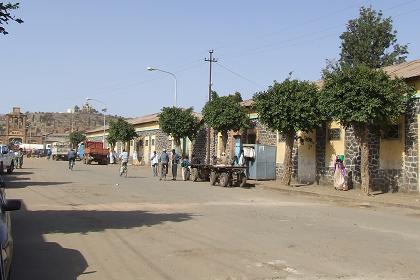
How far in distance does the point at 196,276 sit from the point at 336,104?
14.3m

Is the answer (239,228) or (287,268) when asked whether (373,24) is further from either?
(287,268)

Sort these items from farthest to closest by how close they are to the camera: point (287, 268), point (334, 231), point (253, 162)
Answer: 1. point (253, 162)
2. point (334, 231)
3. point (287, 268)

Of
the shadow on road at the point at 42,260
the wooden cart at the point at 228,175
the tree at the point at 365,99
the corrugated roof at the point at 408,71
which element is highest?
the corrugated roof at the point at 408,71

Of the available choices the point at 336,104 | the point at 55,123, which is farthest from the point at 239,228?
the point at 55,123

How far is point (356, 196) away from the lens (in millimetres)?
20344

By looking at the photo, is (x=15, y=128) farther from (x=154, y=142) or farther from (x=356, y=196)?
(x=356, y=196)

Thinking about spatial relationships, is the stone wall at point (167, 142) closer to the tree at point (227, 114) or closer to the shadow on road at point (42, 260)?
the tree at point (227, 114)

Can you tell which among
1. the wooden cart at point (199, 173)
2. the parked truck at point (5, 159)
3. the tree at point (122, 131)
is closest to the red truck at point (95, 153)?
the tree at point (122, 131)

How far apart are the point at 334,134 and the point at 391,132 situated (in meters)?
3.59

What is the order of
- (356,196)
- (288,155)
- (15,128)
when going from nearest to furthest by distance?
(356,196), (288,155), (15,128)

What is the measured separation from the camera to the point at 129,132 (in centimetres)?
5484

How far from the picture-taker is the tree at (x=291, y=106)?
2388 centimetres

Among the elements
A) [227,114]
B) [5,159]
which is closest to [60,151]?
[5,159]

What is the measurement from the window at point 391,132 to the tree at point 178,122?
1984 centimetres
